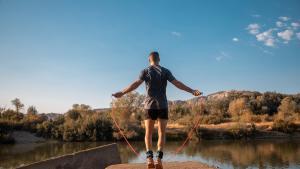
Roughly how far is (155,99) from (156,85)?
23 cm

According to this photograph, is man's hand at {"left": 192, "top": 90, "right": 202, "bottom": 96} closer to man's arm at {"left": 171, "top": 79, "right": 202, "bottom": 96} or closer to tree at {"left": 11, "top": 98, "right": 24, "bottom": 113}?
man's arm at {"left": 171, "top": 79, "right": 202, "bottom": 96}

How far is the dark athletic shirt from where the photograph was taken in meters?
5.58

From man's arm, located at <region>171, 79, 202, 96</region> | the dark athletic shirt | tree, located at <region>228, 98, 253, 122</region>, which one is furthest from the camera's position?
tree, located at <region>228, 98, 253, 122</region>

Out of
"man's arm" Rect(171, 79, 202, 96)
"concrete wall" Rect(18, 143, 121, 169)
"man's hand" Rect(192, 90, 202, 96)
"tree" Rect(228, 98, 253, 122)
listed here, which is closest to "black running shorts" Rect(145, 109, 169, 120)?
"man's arm" Rect(171, 79, 202, 96)

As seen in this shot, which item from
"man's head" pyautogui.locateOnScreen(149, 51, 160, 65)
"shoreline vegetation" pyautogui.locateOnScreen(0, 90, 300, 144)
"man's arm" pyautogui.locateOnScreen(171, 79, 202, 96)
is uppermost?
"man's head" pyautogui.locateOnScreen(149, 51, 160, 65)

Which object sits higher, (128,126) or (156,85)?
(156,85)

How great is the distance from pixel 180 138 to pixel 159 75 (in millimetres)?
35188

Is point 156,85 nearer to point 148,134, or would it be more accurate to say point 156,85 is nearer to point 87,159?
point 148,134

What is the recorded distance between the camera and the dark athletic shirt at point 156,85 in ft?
18.3

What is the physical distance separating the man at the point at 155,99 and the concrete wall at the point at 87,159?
3911mm

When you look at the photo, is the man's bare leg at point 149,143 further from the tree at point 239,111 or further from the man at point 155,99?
the tree at point 239,111

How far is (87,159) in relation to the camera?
9188mm

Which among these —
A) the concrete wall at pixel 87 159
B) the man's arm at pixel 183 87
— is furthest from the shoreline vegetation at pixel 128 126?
the man's arm at pixel 183 87

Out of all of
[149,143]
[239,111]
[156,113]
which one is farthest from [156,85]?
[239,111]
